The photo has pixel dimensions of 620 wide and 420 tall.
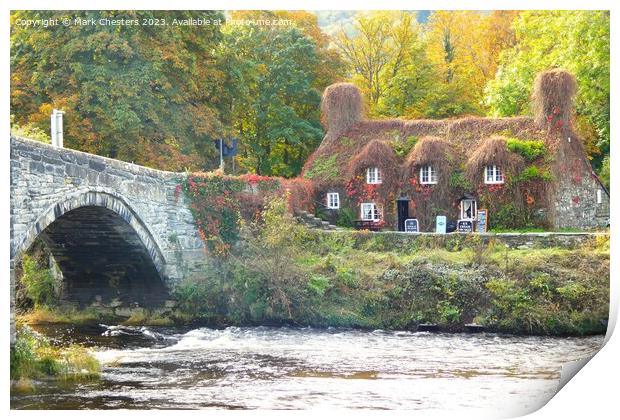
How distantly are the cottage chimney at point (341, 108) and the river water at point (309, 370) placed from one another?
20.0 ft

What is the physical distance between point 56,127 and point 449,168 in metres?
9.35

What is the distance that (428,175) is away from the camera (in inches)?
976

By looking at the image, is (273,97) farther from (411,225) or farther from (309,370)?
(309,370)

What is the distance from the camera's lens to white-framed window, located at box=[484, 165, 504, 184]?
79.2ft

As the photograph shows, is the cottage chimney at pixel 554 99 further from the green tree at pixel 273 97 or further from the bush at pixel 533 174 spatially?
the green tree at pixel 273 97

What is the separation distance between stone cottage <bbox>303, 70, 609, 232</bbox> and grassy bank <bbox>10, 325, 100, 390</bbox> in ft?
29.9

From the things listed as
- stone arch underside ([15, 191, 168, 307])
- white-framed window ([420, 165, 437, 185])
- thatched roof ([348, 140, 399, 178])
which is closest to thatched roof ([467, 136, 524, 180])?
white-framed window ([420, 165, 437, 185])

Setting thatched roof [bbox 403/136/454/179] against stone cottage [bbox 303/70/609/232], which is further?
thatched roof [bbox 403/136/454/179]

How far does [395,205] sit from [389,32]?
12.8 ft

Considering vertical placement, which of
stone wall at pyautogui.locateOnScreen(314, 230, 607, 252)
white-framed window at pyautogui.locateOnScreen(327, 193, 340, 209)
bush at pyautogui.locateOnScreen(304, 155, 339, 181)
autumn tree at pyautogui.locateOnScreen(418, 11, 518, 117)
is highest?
autumn tree at pyautogui.locateOnScreen(418, 11, 518, 117)

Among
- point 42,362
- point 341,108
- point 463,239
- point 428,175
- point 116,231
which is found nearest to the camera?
point 42,362

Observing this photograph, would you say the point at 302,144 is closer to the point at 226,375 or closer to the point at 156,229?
the point at 156,229

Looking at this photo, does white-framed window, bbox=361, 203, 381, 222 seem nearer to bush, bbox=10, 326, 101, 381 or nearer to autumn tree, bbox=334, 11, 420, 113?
autumn tree, bbox=334, 11, 420, 113

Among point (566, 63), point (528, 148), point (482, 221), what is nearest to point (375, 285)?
point (482, 221)
